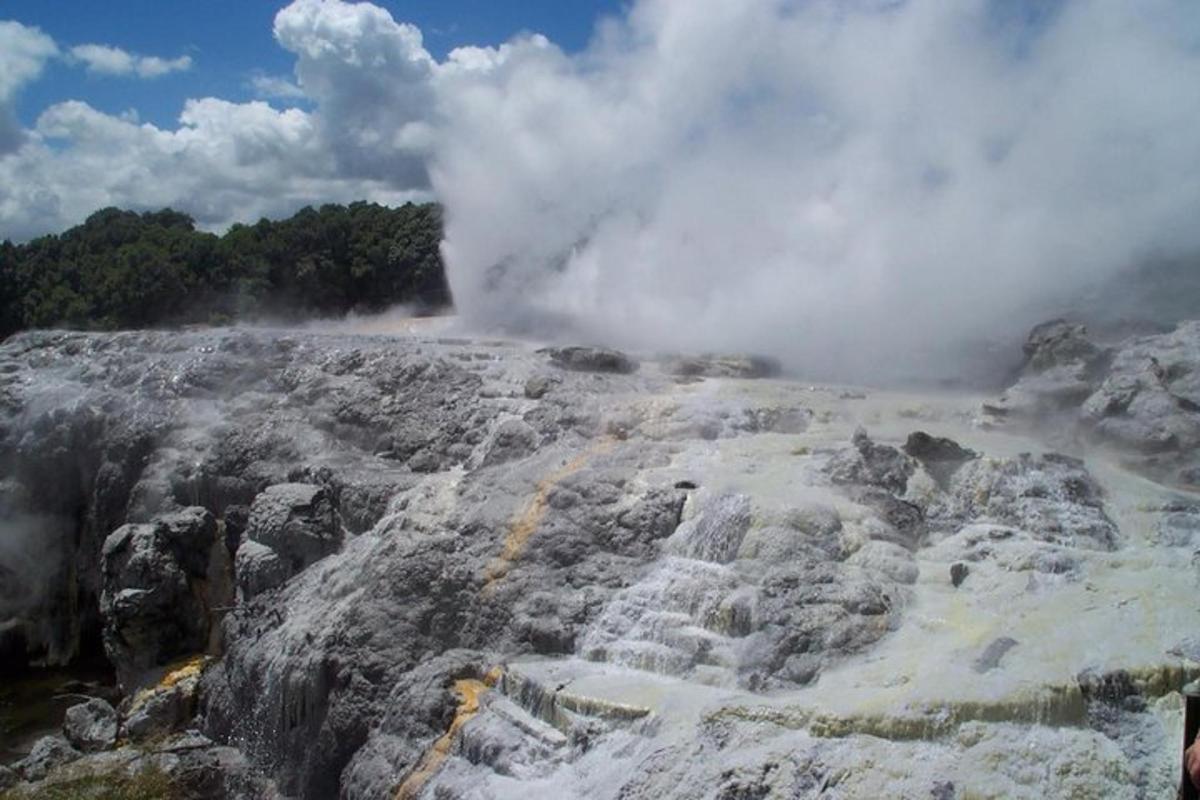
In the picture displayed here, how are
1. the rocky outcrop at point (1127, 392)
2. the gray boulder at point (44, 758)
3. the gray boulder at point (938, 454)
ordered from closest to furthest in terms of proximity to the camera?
the gray boulder at point (938, 454) < the rocky outcrop at point (1127, 392) < the gray boulder at point (44, 758)

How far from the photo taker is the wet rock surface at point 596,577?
250 inches

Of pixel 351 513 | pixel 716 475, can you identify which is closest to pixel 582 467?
pixel 716 475

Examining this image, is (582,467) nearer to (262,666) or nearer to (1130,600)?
(262,666)

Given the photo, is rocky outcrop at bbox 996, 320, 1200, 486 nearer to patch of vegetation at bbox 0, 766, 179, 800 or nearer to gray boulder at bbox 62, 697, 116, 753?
patch of vegetation at bbox 0, 766, 179, 800

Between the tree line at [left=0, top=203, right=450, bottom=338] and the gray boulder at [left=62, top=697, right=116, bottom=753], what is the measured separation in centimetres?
1545

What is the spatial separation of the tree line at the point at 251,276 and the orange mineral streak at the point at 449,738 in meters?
18.9

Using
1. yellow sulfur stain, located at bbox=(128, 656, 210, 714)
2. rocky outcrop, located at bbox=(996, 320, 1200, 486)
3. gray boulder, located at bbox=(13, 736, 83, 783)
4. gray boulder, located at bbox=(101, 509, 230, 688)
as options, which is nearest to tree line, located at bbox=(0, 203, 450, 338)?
gray boulder, located at bbox=(101, 509, 230, 688)

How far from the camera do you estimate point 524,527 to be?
9.33 meters

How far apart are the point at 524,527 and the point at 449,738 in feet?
6.90

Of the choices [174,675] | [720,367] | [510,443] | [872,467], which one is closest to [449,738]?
[510,443]

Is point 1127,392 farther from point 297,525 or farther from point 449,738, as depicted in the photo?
point 297,525

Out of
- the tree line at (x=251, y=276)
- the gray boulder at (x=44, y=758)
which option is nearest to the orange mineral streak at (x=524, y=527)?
the gray boulder at (x=44, y=758)

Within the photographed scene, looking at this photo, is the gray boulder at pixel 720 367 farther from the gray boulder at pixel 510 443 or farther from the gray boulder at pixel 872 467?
the gray boulder at pixel 872 467

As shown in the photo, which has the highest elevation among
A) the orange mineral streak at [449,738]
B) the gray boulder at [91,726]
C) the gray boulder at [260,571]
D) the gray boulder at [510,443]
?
the gray boulder at [510,443]
